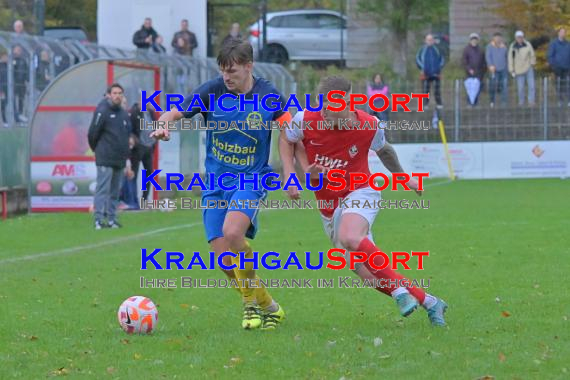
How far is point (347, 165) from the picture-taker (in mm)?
9578

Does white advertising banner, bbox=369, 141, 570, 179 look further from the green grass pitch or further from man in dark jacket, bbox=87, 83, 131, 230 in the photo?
man in dark jacket, bbox=87, 83, 131, 230

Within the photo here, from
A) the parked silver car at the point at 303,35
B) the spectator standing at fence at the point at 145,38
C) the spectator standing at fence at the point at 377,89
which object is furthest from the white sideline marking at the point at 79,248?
the parked silver car at the point at 303,35

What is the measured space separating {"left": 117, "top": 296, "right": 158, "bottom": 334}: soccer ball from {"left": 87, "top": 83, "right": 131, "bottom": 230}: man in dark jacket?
9929 millimetres

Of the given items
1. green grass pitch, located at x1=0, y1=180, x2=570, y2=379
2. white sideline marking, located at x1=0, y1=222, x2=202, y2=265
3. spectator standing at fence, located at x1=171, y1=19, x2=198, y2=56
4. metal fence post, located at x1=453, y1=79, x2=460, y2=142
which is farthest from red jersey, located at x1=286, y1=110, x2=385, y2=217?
spectator standing at fence, located at x1=171, y1=19, x2=198, y2=56

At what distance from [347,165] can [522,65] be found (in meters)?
23.4

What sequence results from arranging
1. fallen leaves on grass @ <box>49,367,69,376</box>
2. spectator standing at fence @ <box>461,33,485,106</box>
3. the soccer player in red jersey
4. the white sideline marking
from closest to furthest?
fallen leaves on grass @ <box>49,367,69,376</box>, the soccer player in red jersey, the white sideline marking, spectator standing at fence @ <box>461,33,485,106</box>

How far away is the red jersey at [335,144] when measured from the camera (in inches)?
376

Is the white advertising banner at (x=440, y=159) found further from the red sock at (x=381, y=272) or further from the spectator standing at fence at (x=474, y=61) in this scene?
the red sock at (x=381, y=272)

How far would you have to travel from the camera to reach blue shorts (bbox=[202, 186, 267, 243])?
938cm

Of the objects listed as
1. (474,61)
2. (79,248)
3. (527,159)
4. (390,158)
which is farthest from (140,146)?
(390,158)

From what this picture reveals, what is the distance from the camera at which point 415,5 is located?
42656 mm

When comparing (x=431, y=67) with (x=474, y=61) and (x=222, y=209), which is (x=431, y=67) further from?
(x=222, y=209)

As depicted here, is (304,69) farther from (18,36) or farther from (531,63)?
→ (18,36)

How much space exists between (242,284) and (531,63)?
23452 mm
